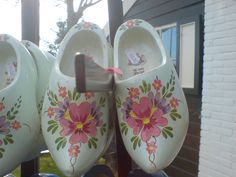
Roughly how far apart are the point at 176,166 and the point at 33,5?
110 inches

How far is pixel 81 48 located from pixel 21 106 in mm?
168


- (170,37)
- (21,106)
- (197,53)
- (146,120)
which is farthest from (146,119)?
(170,37)

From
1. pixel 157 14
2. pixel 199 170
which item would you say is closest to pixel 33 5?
pixel 199 170

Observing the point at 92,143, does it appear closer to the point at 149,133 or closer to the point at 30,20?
the point at 149,133

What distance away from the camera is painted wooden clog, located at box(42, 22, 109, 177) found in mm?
605

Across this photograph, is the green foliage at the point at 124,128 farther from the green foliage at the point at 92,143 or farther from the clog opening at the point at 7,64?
the clog opening at the point at 7,64

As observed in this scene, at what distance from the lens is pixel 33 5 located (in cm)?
80

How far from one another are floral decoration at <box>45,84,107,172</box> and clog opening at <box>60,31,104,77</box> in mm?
87

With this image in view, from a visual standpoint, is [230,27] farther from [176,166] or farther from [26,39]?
[26,39]

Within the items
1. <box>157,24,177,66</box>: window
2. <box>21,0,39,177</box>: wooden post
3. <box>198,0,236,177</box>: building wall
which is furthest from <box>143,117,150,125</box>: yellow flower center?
<box>157,24,177,66</box>: window

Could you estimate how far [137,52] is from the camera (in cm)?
74

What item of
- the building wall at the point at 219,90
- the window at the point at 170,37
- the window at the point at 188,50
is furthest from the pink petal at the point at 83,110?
the window at the point at 170,37

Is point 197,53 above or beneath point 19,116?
above

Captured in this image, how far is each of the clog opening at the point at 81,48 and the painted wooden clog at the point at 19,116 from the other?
62 mm
